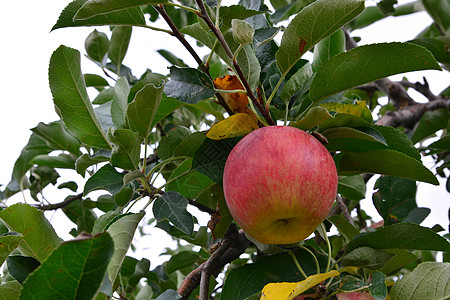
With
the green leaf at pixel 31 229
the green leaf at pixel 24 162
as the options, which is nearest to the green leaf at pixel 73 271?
the green leaf at pixel 31 229

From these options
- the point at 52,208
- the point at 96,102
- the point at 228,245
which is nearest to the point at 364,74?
the point at 228,245

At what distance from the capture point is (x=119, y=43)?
63.4 inches

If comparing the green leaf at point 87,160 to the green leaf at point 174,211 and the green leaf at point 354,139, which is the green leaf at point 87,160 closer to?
the green leaf at point 174,211

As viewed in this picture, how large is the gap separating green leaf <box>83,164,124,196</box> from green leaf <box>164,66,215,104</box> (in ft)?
0.73

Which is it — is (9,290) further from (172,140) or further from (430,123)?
(430,123)

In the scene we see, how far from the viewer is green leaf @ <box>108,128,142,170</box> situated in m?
0.81

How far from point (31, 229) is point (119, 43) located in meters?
0.98

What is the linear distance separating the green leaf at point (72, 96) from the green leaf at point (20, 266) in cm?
34

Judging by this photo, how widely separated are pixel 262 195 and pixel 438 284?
372mm

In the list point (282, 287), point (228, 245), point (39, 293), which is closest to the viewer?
point (39, 293)

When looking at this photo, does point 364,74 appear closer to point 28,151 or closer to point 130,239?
point 130,239

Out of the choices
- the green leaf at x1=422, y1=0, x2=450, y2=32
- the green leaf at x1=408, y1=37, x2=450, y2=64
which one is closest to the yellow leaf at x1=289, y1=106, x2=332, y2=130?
the green leaf at x1=408, y1=37, x2=450, y2=64

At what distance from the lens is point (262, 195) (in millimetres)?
682

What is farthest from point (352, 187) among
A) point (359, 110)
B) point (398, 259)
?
point (359, 110)
